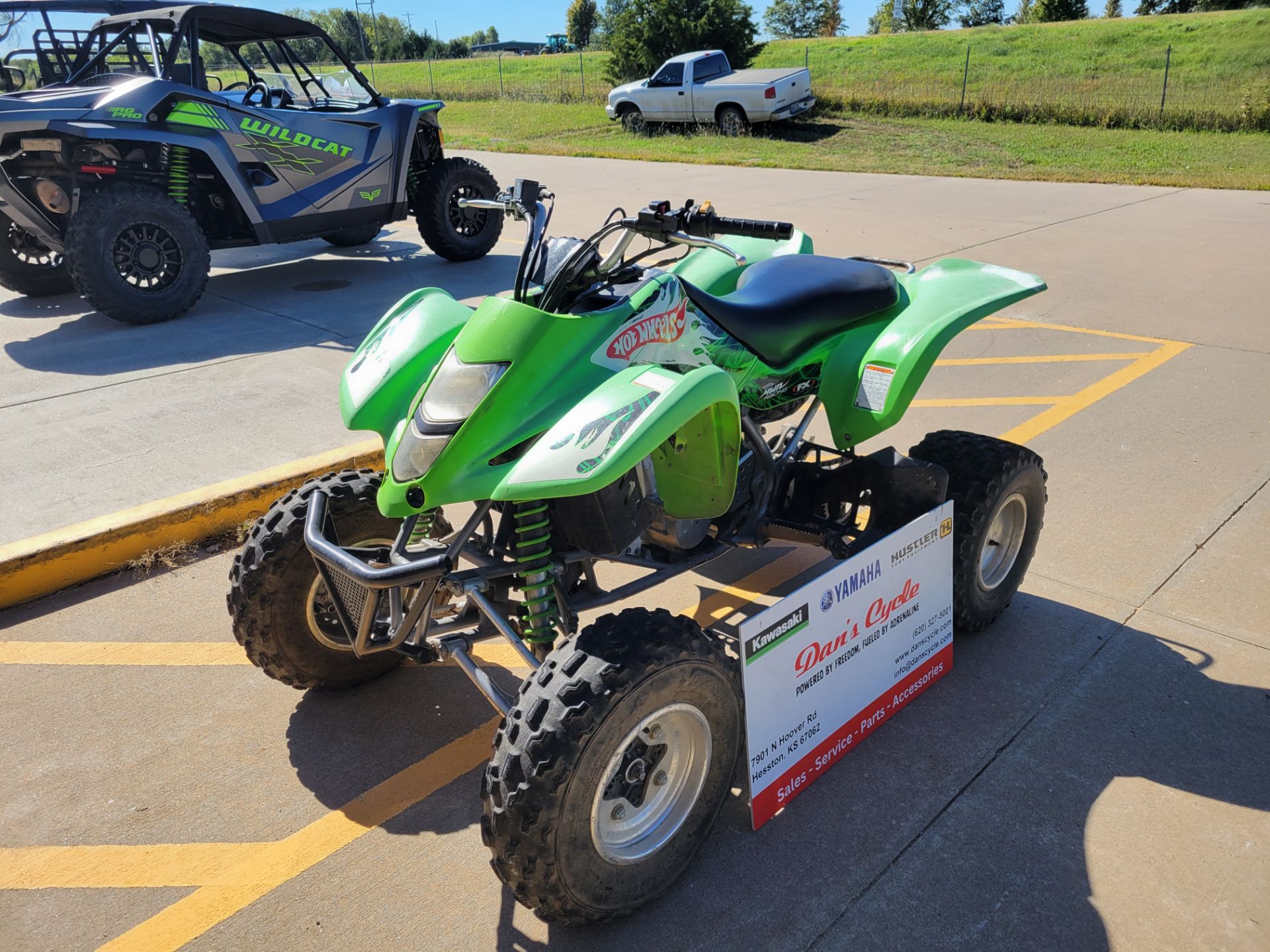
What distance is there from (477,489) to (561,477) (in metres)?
0.28

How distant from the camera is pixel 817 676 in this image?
2881mm

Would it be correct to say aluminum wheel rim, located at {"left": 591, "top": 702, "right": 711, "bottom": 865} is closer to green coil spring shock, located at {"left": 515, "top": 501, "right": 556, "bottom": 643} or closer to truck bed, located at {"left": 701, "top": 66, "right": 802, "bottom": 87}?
green coil spring shock, located at {"left": 515, "top": 501, "right": 556, "bottom": 643}

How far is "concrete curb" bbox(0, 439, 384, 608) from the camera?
4.15 metres

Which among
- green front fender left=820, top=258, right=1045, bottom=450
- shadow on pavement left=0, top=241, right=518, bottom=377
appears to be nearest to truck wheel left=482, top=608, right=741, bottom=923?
green front fender left=820, top=258, right=1045, bottom=450

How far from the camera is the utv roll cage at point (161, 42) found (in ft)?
26.4

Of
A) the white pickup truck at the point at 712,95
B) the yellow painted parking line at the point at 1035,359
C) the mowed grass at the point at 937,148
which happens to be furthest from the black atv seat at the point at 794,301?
the white pickup truck at the point at 712,95

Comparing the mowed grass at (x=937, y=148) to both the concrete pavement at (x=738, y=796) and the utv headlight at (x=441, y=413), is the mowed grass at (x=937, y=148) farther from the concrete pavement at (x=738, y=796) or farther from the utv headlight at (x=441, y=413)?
the utv headlight at (x=441, y=413)

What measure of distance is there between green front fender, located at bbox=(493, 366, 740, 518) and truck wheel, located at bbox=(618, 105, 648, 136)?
21.5 m

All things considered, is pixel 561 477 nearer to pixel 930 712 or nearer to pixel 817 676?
pixel 817 676

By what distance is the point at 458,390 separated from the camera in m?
2.67

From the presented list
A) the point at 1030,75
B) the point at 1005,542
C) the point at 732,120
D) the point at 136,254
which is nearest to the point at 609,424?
the point at 1005,542

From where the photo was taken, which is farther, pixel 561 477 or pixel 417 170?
pixel 417 170

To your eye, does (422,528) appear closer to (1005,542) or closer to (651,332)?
(651,332)


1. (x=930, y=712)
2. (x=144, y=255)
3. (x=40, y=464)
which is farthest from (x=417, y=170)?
(x=930, y=712)
